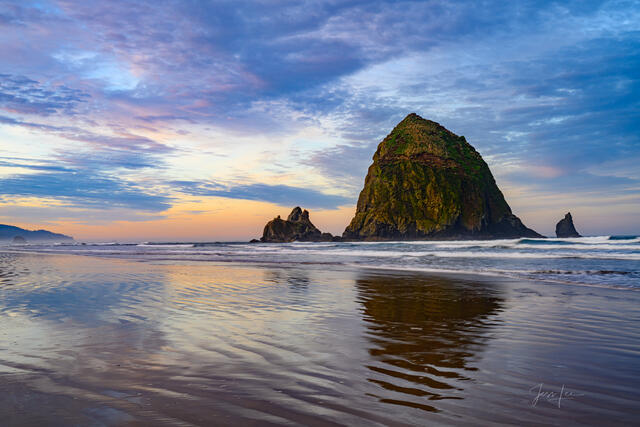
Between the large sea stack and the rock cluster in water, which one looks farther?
the rock cluster in water

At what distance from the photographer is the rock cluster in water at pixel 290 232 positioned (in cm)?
9906

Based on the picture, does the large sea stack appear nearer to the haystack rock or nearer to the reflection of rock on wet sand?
the haystack rock

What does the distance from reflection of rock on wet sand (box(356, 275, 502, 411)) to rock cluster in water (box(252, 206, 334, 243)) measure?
87634mm

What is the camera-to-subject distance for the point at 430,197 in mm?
92812

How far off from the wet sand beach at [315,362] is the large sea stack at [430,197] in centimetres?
8252

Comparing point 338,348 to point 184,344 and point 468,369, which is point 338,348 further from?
point 184,344

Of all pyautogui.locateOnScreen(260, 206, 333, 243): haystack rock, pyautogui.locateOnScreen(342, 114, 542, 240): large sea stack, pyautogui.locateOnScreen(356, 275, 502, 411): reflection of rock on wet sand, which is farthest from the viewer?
pyautogui.locateOnScreen(260, 206, 333, 243): haystack rock

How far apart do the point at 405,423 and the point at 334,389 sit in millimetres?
839

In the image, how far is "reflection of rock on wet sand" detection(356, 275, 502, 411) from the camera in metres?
3.46
